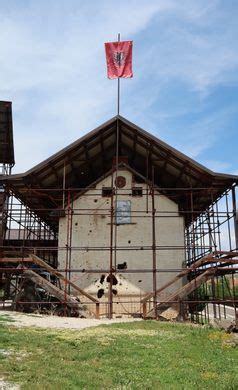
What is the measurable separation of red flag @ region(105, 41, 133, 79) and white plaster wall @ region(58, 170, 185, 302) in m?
5.49

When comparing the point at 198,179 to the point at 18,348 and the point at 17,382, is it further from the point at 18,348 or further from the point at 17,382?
the point at 17,382

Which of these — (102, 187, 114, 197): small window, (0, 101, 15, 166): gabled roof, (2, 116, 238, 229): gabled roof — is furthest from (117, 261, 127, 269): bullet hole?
(0, 101, 15, 166): gabled roof

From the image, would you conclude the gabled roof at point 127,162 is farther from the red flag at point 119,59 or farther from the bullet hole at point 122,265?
the bullet hole at point 122,265

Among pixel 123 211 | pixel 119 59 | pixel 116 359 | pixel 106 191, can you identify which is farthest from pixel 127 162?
pixel 116 359

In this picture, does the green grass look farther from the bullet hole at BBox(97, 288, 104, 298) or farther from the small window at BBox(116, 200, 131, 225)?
the small window at BBox(116, 200, 131, 225)

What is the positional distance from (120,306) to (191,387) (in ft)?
53.2

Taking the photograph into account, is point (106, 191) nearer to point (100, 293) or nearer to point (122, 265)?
point (122, 265)

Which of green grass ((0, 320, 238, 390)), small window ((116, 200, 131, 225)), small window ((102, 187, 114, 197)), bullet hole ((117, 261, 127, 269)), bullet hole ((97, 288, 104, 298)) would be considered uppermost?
small window ((102, 187, 114, 197))

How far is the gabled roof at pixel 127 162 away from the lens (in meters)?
22.6

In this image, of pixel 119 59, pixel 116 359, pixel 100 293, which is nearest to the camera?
pixel 116 359

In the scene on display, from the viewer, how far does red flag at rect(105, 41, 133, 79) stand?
22.4 metres

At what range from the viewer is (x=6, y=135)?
3428 centimetres

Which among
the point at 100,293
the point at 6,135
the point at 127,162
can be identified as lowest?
the point at 100,293

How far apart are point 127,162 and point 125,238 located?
13.7ft
